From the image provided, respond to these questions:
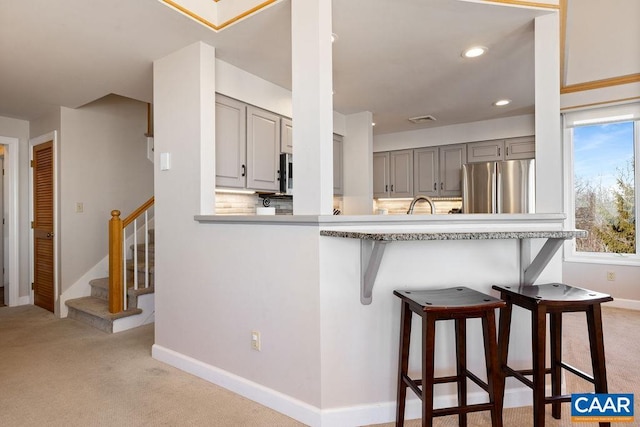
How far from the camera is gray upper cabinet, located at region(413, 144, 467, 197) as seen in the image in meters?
4.96

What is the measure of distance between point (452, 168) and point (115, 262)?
4.17 meters

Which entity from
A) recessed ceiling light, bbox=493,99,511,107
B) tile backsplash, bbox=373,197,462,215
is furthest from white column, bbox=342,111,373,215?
recessed ceiling light, bbox=493,99,511,107

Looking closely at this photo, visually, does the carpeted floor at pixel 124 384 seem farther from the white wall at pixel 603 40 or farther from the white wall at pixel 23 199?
the white wall at pixel 603 40

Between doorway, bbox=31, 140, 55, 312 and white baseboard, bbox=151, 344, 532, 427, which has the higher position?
doorway, bbox=31, 140, 55, 312

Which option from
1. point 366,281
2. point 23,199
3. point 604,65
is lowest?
point 366,281

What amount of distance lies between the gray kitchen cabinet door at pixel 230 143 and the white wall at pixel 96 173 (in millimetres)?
2101

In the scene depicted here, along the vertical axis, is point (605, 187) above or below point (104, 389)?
above

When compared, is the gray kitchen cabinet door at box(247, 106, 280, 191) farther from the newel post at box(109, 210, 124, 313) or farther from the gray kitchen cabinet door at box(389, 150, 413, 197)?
the gray kitchen cabinet door at box(389, 150, 413, 197)

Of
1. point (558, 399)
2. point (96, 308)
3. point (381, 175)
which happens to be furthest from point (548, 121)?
point (96, 308)

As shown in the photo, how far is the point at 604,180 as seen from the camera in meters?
4.23

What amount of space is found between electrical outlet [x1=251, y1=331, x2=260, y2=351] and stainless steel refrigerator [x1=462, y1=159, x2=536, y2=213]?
328 centimetres

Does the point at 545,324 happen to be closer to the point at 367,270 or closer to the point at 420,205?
the point at 367,270

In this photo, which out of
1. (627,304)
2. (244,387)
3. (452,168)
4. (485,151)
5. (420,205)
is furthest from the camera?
(420,205)

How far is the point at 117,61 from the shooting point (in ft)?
9.17
